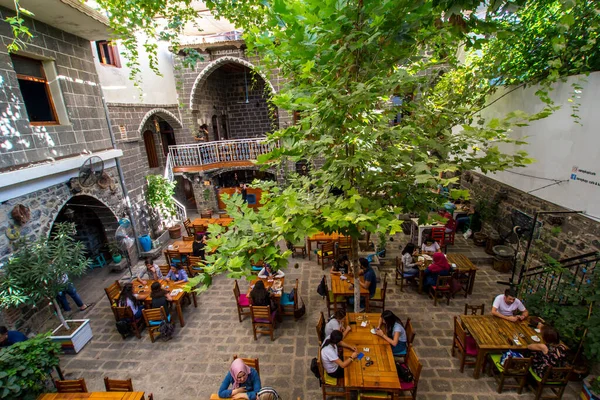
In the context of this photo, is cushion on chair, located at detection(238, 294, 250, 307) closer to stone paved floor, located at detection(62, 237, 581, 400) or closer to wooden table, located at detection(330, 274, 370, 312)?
stone paved floor, located at detection(62, 237, 581, 400)

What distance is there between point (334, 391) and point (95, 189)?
7724 mm

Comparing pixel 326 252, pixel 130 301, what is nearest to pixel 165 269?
pixel 130 301

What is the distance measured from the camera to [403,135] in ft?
10.6

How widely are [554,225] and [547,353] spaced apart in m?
3.21

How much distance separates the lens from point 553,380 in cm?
420

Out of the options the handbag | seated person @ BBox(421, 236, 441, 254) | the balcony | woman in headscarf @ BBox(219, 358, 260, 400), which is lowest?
the handbag

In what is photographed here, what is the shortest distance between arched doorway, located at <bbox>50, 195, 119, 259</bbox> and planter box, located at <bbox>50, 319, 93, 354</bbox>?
11.4 ft

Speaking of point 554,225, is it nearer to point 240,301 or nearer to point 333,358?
point 333,358

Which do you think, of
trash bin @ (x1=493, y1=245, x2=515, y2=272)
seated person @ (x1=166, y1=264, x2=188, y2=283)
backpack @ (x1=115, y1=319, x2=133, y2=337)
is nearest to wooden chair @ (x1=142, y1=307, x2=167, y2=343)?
backpack @ (x1=115, y1=319, x2=133, y2=337)

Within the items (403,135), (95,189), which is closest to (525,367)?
(403,135)

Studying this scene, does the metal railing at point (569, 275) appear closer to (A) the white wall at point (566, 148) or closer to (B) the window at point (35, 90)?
(A) the white wall at point (566, 148)

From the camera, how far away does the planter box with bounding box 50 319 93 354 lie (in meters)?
5.86

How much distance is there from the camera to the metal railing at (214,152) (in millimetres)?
13008

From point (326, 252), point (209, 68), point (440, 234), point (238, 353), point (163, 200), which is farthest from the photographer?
point (209, 68)
